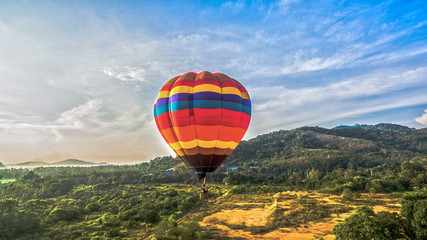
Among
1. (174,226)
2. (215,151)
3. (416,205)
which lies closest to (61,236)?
(174,226)

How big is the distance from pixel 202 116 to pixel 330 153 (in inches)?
4538

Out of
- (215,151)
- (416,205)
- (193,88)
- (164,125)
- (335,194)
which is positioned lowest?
(335,194)

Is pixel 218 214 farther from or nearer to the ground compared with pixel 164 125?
nearer to the ground

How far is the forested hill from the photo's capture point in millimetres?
90750

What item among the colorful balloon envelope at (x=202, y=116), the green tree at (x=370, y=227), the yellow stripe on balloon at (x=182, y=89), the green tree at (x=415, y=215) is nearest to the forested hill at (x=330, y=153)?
the green tree at (x=415, y=215)

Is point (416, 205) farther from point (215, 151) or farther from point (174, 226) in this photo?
point (174, 226)

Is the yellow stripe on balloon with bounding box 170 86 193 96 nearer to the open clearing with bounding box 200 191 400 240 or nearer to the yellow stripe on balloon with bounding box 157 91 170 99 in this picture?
the yellow stripe on balloon with bounding box 157 91 170 99

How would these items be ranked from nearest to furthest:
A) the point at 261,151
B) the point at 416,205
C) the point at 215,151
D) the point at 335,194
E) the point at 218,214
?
the point at 416,205
the point at 215,151
the point at 218,214
the point at 335,194
the point at 261,151

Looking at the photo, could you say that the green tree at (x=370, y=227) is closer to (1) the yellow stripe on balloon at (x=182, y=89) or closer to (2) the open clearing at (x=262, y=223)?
(2) the open clearing at (x=262, y=223)

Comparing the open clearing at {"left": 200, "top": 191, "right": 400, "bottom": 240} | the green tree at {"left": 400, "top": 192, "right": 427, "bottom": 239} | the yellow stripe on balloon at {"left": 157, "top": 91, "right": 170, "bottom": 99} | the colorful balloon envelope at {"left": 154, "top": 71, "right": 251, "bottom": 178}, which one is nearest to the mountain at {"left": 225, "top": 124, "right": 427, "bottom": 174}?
the open clearing at {"left": 200, "top": 191, "right": 400, "bottom": 240}

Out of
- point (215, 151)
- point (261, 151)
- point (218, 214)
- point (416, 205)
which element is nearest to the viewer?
point (416, 205)

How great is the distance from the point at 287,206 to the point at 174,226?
17067mm

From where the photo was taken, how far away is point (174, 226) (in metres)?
17.3

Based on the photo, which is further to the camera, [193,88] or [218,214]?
[218,214]
